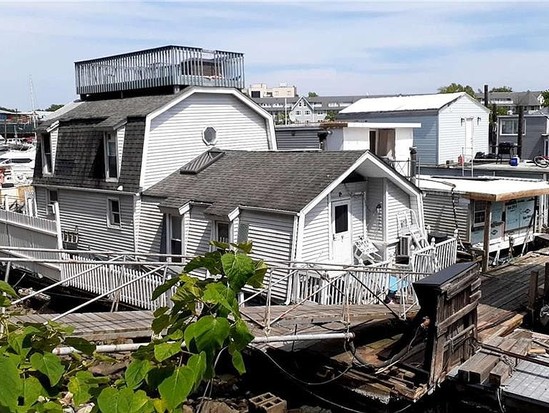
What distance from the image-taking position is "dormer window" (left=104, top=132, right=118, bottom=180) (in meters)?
18.7

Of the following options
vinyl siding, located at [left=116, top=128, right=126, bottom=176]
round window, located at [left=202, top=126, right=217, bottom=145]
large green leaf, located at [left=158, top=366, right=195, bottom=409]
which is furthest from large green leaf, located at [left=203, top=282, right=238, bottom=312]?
round window, located at [left=202, top=126, right=217, bottom=145]

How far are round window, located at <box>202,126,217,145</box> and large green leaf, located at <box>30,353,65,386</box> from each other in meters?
16.8

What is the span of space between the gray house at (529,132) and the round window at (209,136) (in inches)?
1083

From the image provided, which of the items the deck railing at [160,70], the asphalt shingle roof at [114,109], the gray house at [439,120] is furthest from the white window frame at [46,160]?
the gray house at [439,120]

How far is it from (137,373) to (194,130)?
658 inches

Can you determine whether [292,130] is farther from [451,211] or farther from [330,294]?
[330,294]

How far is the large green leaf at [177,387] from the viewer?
2646 mm

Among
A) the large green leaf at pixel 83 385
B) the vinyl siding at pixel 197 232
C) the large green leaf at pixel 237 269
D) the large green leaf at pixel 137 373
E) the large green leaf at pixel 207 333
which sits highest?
the large green leaf at pixel 237 269

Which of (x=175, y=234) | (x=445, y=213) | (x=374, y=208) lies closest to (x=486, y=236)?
(x=445, y=213)

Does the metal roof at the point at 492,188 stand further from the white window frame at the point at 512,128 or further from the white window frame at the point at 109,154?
the white window frame at the point at 512,128

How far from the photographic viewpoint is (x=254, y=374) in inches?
423

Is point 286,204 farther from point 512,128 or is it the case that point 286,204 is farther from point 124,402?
point 512,128

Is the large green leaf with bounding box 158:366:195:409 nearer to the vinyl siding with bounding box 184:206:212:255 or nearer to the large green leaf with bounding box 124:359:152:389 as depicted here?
the large green leaf with bounding box 124:359:152:389

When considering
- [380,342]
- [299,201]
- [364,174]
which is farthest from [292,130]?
[380,342]
